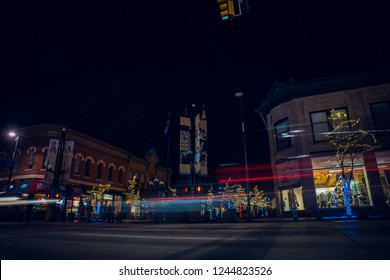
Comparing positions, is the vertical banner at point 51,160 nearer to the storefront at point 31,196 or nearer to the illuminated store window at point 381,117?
the storefront at point 31,196

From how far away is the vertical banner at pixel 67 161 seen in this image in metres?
26.9

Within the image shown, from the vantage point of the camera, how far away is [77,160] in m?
30.7

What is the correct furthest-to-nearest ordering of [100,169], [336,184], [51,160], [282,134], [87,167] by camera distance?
[100,169] → [87,167] → [51,160] → [282,134] → [336,184]

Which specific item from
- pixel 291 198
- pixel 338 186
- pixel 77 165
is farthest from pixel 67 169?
pixel 338 186

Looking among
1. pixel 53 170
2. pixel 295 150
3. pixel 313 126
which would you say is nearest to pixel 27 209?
pixel 53 170

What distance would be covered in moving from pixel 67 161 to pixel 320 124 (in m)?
25.8

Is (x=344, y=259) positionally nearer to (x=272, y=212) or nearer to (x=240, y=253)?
(x=240, y=253)

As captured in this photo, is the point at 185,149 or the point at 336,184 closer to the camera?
the point at 336,184

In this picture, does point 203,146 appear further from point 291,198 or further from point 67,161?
point 67,161

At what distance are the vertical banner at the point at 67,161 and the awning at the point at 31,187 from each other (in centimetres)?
217

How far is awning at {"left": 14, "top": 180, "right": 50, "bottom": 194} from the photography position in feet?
86.3

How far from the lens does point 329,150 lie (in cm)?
2005

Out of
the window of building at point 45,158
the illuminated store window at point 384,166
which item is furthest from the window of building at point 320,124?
the window of building at point 45,158

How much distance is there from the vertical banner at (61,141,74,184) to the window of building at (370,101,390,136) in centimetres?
2936
